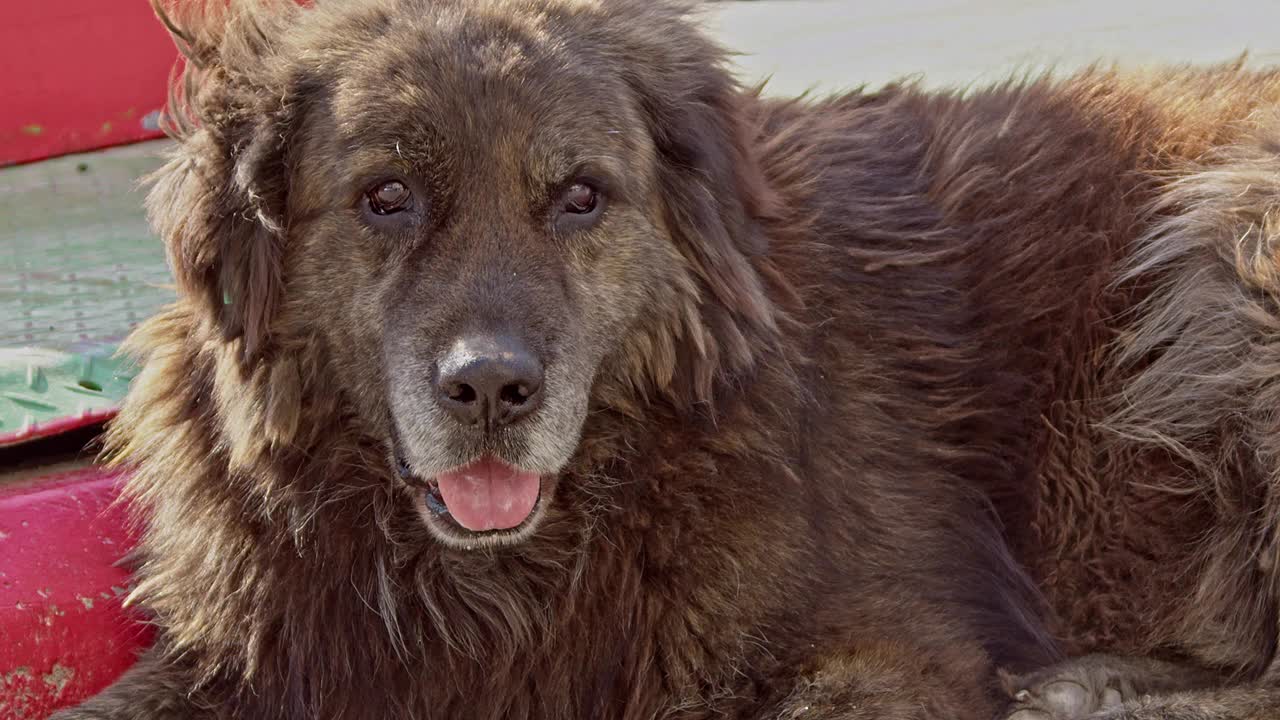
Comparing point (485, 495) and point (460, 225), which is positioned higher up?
point (460, 225)

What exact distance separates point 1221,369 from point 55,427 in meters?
3.30

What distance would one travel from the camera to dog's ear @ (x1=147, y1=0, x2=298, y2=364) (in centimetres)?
341

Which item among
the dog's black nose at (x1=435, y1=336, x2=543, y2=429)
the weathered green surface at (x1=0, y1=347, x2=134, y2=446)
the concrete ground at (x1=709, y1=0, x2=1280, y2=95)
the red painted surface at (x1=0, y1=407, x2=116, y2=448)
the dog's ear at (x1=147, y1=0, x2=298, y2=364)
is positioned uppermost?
the dog's ear at (x1=147, y1=0, x2=298, y2=364)

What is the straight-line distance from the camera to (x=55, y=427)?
4199mm

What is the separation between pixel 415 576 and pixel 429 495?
0.26 meters

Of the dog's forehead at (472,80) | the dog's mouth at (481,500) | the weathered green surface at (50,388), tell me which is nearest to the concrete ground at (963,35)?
the dog's forehead at (472,80)

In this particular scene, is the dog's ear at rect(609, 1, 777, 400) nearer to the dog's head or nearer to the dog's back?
the dog's head

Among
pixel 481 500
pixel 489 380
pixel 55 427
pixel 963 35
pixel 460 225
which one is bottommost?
pixel 55 427

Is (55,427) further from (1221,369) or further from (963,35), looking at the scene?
(963,35)

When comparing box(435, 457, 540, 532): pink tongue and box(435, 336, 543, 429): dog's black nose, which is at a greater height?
box(435, 336, 543, 429): dog's black nose

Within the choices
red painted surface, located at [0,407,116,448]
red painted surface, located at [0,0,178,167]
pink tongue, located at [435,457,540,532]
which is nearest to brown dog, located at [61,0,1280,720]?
pink tongue, located at [435,457,540,532]

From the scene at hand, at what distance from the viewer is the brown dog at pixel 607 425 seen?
11.1ft

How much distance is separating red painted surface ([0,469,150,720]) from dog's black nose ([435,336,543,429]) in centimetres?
127

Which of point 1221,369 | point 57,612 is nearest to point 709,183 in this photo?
point 1221,369
